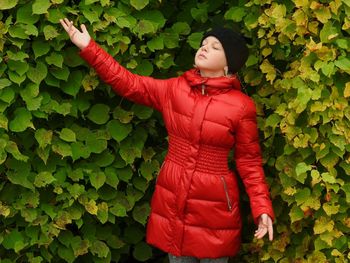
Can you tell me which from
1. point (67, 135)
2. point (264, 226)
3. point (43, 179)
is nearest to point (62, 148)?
point (67, 135)

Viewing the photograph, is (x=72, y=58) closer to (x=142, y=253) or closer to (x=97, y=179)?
(x=97, y=179)

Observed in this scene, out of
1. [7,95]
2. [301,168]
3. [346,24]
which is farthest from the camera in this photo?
[7,95]

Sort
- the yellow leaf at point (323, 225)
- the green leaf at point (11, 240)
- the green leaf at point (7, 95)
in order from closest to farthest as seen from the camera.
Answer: the yellow leaf at point (323, 225) < the green leaf at point (7, 95) < the green leaf at point (11, 240)

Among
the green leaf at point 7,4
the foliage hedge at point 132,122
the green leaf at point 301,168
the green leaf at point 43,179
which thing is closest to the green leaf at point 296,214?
the foliage hedge at point 132,122

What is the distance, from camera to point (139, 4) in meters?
3.77

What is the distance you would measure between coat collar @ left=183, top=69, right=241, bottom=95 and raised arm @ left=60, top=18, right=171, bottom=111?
17 cm

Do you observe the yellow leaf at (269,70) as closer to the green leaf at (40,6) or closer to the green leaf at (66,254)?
the green leaf at (40,6)

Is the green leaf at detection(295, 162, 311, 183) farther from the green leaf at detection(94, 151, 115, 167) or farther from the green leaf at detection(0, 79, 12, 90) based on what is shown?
the green leaf at detection(0, 79, 12, 90)

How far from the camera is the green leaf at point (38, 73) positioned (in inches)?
142

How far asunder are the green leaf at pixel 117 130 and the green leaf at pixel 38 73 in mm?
482

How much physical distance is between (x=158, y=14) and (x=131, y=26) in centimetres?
24

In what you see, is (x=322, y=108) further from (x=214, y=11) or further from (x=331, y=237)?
(x=214, y=11)

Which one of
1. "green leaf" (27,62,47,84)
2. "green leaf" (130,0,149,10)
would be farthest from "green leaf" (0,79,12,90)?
"green leaf" (130,0,149,10)

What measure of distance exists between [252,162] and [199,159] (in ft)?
0.90
